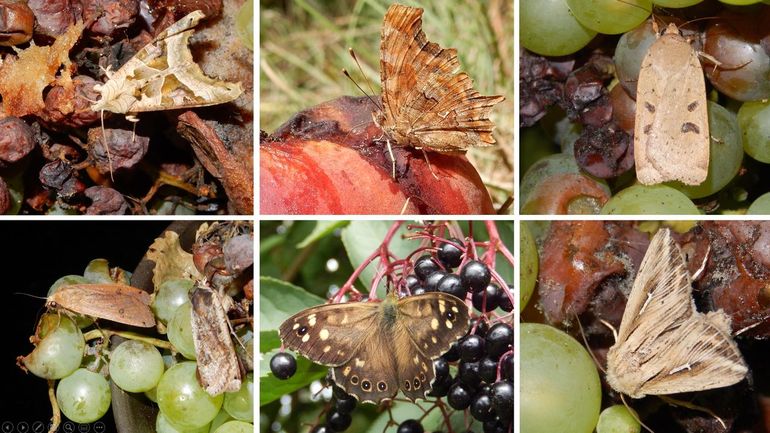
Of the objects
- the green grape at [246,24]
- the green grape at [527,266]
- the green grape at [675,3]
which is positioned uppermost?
the green grape at [675,3]

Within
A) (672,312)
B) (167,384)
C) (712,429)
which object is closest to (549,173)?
(672,312)

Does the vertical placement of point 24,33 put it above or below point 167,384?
above

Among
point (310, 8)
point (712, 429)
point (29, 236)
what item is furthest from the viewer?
point (310, 8)

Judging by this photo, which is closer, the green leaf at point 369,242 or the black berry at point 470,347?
the black berry at point 470,347

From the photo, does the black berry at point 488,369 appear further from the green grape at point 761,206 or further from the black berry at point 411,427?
the green grape at point 761,206

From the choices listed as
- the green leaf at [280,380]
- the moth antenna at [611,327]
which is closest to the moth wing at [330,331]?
the green leaf at [280,380]

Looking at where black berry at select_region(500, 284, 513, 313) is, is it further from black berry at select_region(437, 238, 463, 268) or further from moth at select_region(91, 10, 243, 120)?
moth at select_region(91, 10, 243, 120)

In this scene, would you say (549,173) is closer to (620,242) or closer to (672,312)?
(620,242)

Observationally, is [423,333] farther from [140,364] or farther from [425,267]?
[140,364]

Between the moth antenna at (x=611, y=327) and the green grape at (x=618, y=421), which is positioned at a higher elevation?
Answer: the moth antenna at (x=611, y=327)
